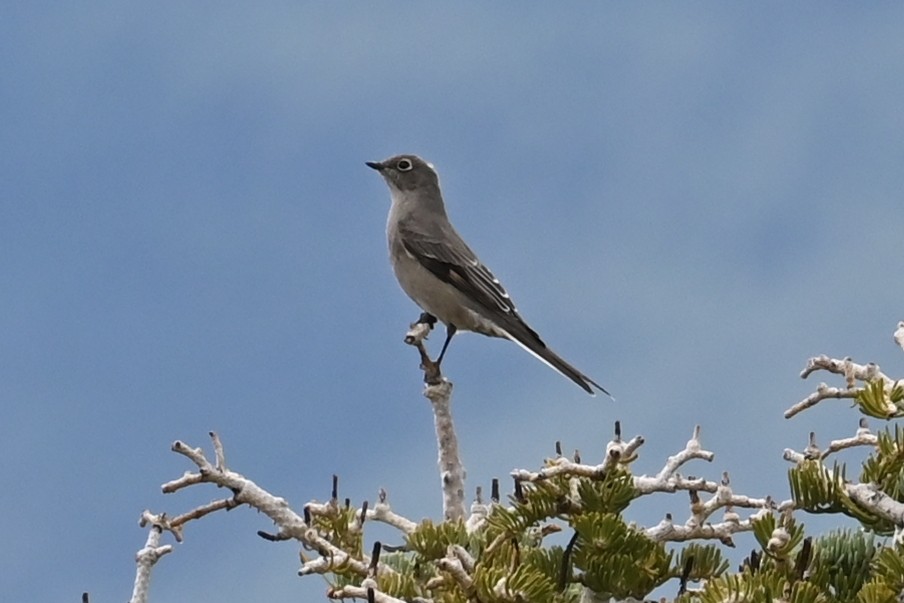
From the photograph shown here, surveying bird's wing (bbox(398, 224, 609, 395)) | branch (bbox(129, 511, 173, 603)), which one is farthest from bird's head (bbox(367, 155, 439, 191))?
branch (bbox(129, 511, 173, 603))

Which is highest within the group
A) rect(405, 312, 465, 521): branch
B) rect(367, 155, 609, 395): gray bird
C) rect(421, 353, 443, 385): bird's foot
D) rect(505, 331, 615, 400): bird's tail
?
rect(367, 155, 609, 395): gray bird

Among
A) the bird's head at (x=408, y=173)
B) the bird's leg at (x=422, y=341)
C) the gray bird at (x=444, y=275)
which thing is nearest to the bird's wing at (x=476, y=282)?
the gray bird at (x=444, y=275)

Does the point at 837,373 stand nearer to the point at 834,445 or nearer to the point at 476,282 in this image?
the point at 834,445

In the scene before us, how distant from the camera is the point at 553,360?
11.4 m

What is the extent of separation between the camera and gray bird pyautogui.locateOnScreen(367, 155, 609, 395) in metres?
12.2

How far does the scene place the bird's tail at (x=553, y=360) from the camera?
1109 centimetres

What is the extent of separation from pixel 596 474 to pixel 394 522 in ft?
5.06

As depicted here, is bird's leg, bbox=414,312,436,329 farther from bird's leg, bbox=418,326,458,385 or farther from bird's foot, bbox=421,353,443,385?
bird's foot, bbox=421,353,443,385

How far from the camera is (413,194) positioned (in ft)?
47.5

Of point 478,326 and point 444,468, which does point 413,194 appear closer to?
point 478,326

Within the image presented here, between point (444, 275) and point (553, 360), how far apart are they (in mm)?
1774

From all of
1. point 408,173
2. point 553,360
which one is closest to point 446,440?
point 553,360

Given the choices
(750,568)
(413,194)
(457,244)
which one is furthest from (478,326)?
(750,568)

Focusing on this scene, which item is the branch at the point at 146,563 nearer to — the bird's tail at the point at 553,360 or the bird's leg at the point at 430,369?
the bird's leg at the point at 430,369
